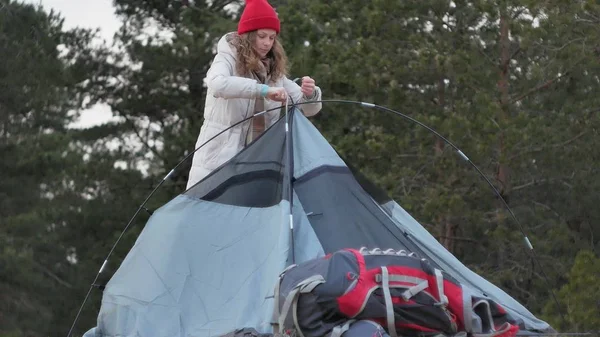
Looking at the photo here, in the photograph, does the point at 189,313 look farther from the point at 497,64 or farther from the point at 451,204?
the point at 497,64

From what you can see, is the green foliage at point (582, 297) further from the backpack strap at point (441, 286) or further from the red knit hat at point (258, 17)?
the backpack strap at point (441, 286)

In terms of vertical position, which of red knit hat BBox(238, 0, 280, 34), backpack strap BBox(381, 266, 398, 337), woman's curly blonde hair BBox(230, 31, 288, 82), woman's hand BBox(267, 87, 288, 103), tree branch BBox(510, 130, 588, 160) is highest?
tree branch BBox(510, 130, 588, 160)

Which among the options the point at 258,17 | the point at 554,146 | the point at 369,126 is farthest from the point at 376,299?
the point at 369,126

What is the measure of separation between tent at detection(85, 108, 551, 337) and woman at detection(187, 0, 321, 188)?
15cm

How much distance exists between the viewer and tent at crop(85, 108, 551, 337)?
521cm

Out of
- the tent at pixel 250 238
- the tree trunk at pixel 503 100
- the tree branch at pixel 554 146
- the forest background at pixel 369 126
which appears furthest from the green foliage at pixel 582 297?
the tent at pixel 250 238

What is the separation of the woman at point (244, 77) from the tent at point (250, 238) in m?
0.15

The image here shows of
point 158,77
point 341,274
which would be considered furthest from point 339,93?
point 341,274

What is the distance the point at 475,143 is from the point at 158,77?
28.6 ft

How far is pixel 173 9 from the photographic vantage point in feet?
72.3

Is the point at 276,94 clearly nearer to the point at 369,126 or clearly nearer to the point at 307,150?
the point at 307,150

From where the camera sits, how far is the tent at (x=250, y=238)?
5207mm

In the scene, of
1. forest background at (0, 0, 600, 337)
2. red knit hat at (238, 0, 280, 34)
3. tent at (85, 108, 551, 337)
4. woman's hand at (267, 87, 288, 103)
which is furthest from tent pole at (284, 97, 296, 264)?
forest background at (0, 0, 600, 337)

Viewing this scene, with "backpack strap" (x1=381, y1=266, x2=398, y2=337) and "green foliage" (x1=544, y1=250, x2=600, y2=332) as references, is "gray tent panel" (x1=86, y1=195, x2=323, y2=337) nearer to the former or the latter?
"backpack strap" (x1=381, y1=266, x2=398, y2=337)
